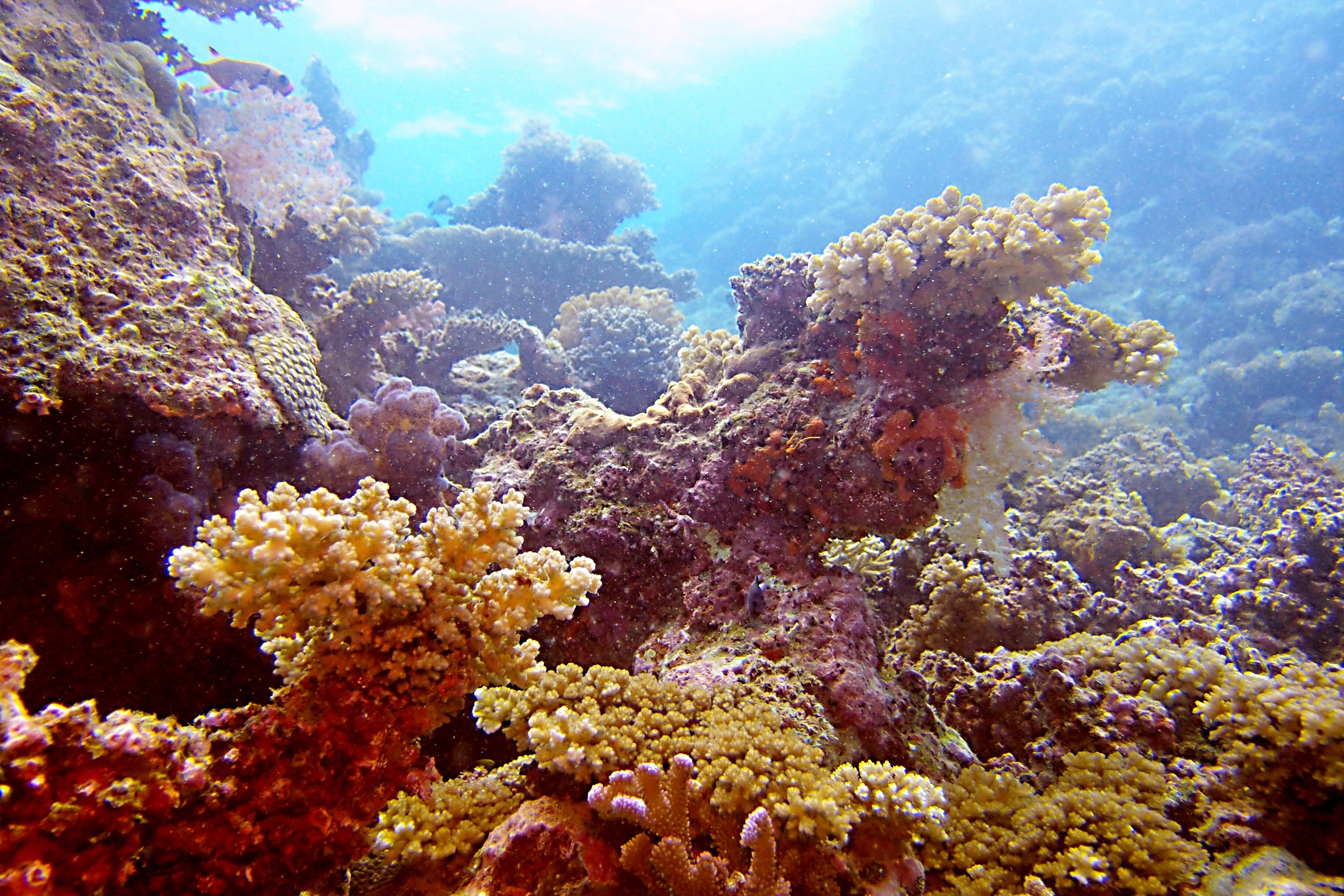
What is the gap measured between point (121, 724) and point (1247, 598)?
7.71 m

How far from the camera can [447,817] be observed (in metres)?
2.27

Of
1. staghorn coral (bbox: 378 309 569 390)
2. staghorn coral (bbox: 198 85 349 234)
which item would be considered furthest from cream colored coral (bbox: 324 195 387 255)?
staghorn coral (bbox: 378 309 569 390)

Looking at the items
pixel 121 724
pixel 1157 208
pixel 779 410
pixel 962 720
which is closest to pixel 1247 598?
pixel 962 720

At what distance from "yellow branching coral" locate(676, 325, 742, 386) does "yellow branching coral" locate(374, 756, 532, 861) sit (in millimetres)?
3260

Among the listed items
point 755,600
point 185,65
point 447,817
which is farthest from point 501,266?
point 447,817

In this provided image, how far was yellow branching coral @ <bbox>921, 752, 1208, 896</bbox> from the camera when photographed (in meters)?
2.04

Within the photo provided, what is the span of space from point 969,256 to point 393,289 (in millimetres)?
7036

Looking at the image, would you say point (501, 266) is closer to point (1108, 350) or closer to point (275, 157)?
point (275, 157)

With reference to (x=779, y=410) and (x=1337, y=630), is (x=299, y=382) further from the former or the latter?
(x=1337, y=630)

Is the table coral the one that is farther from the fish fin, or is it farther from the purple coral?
the fish fin

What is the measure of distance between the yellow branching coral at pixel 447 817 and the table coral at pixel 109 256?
2.53m

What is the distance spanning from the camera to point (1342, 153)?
74.2ft

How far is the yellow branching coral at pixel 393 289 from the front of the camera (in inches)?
285

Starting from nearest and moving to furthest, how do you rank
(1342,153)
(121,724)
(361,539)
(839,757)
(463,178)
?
(121,724)
(361,539)
(839,757)
(1342,153)
(463,178)
